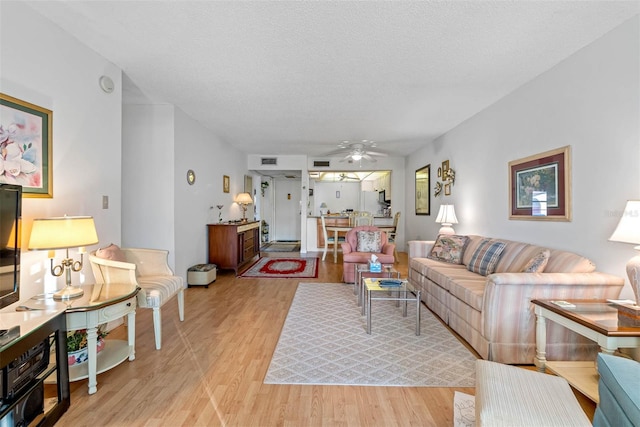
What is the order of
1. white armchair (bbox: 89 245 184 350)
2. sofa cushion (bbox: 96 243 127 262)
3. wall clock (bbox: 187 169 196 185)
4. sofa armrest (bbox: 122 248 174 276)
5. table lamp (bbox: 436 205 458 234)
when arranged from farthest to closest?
1. wall clock (bbox: 187 169 196 185)
2. table lamp (bbox: 436 205 458 234)
3. sofa armrest (bbox: 122 248 174 276)
4. sofa cushion (bbox: 96 243 127 262)
5. white armchair (bbox: 89 245 184 350)

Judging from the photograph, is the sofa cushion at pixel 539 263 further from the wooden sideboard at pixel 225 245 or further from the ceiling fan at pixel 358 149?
the wooden sideboard at pixel 225 245

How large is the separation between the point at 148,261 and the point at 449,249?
350cm

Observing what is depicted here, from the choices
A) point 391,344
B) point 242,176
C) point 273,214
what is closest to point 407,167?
point 242,176

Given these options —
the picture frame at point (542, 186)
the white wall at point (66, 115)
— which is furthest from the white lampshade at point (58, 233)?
the picture frame at point (542, 186)

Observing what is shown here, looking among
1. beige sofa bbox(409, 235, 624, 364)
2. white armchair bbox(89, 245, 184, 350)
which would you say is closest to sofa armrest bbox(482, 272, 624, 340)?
beige sofa bbox(409, 235, 624, 364)

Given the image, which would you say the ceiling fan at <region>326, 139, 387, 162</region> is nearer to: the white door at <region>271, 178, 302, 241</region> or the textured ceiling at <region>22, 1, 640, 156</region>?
the textured ceiling at <region>22, 1, 640, 156</region>

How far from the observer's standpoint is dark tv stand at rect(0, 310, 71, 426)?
1.38 metres

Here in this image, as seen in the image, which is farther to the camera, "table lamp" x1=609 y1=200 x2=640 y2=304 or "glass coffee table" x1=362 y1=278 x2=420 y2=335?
"glass coffee table" x1=362 y1=278 x2=420 y2=335

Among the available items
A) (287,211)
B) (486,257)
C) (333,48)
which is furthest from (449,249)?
(287,211)

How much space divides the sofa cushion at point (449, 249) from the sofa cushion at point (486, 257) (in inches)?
13.0

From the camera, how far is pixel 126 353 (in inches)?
90.7

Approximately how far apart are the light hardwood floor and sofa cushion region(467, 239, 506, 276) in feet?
5.20

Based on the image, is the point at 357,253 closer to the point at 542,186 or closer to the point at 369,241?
the point at 369,241

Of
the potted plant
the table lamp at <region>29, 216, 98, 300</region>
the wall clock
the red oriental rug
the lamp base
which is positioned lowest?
the red oriental rug
